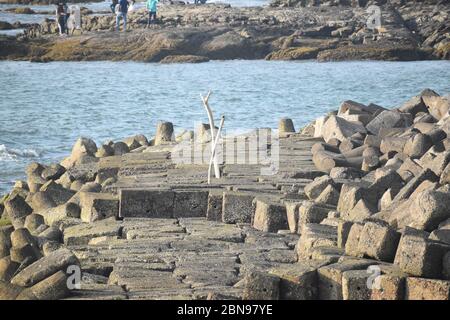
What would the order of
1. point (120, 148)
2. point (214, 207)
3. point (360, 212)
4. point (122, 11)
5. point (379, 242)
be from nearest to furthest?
point (379, 242)
point (360, 212)
point (214, 207)
point (120, 148)
point (122, 11)

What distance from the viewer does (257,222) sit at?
11.9 meters

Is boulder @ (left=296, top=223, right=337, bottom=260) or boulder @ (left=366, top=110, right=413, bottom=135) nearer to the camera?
boulder @ (left=296, top=223, right=337, bottom=260)

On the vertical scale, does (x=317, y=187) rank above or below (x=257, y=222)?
above

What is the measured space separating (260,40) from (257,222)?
38693 millimetres

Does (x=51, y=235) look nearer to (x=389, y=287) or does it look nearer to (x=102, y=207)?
(x=102, y=207)

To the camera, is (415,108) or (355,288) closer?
(355,288)

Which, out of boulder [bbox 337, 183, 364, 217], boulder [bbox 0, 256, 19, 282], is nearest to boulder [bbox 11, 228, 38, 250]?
boulder [bbox 0, 256, 19, 282]

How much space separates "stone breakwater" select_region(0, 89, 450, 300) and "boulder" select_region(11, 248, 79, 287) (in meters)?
0.01

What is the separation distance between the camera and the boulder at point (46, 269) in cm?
938

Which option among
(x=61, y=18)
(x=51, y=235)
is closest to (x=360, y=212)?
(x=51, y=235)

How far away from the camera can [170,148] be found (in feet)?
56.5

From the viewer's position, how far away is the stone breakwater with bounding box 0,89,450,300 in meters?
8.91

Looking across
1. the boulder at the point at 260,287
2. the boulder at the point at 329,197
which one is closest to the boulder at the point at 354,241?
the boulder at the point at 260,287

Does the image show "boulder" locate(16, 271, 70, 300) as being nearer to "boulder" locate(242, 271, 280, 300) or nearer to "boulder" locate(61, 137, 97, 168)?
"boulder" locate(242, 271, 280, 300)
